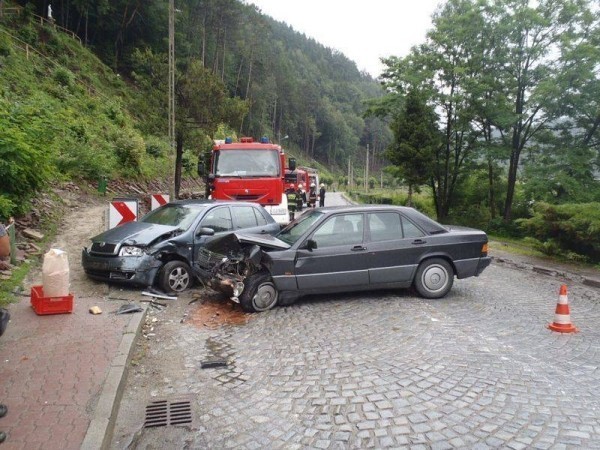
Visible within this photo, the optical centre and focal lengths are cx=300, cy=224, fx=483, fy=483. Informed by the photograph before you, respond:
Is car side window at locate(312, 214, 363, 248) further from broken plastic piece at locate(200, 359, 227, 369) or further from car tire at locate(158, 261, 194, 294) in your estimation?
broken plastic piece at locate(200, 359, 227, 369)

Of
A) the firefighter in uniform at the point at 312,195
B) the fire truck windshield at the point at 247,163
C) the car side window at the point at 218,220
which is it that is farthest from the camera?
the firefighter in uniform at the point at 312,195

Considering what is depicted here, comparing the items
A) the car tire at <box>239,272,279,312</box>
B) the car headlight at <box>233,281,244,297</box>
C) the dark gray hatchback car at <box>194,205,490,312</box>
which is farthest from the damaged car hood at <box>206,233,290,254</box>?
the car headlight at <box>233,281,244,297</box>

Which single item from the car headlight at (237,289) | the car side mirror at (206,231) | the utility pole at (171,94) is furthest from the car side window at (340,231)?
the utility pole at (171,94)

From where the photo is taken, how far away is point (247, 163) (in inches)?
559

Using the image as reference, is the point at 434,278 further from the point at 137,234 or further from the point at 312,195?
the point at 312,195

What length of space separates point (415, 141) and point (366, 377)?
2166 centimetres

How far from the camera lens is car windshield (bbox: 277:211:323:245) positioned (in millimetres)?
7918

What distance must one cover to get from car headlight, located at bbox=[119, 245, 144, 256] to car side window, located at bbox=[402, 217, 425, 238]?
4.45 m

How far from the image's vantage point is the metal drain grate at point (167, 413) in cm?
418

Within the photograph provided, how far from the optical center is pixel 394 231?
816 cm

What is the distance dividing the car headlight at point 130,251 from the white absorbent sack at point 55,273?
1363 millimetres

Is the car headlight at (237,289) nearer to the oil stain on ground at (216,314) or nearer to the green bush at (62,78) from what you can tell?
the oil stain on ground at (216,314)

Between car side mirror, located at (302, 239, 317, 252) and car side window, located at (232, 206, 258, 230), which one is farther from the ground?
car side window, located at (232, 206, 258, 230)

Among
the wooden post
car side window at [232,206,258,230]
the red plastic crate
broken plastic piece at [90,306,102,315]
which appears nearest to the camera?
the red plastic crate
